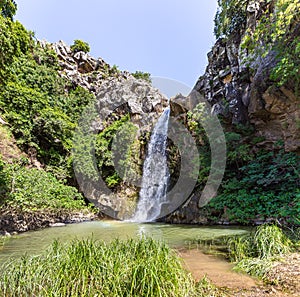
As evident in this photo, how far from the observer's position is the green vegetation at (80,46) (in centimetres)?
2259

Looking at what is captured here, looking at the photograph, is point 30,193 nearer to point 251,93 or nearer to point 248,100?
point 251,93

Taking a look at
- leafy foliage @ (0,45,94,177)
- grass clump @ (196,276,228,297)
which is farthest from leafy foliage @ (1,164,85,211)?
grass clump @ (196,276,228,297)

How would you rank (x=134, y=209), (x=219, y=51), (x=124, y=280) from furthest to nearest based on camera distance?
(x=219, y=51), (x=134, y=209), (x=124, y=280)

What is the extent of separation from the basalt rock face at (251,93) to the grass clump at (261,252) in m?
5.73

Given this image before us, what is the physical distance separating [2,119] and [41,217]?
6.68m

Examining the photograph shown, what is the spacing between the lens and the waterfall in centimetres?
1269

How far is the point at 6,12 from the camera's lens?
8148mm

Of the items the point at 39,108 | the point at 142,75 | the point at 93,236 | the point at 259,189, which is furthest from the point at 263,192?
the point at 142,75

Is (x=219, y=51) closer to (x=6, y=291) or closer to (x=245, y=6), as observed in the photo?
(x=245, y=6)

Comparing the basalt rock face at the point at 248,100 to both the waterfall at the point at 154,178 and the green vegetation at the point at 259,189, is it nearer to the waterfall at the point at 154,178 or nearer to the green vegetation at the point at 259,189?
the green vegetation at the point at 259,189

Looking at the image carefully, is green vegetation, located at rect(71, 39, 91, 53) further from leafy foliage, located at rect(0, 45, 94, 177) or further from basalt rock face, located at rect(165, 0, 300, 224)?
basalt rock face, located at rect(165, 0, 300, 224)

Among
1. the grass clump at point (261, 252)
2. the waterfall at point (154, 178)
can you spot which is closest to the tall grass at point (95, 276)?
the grass clump at point (261, 252)

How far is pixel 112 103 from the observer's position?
18016mm

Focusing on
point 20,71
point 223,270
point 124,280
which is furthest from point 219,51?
point 124,280
